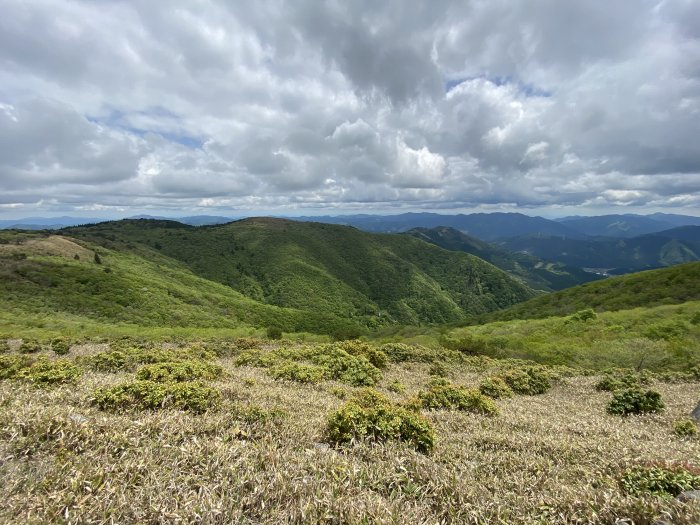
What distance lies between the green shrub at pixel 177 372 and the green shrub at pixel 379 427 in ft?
22.5

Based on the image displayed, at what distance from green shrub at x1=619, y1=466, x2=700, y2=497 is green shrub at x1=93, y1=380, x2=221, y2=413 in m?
8.58

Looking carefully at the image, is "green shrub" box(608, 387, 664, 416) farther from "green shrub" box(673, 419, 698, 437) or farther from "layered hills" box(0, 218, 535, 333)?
"layered hills" box(0, 218, 535, 333)

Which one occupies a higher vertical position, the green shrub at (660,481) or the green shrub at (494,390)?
the green shrub at (660,481)

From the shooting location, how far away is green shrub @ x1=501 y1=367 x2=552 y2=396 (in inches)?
719

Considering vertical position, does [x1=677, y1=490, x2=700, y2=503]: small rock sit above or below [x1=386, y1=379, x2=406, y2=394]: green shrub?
above

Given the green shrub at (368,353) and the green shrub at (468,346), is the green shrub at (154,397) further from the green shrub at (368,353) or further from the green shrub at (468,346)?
the green shrub at (468,346)

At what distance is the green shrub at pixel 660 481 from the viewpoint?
5113 millimetres

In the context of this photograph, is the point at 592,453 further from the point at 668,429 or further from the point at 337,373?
the point at 337,373

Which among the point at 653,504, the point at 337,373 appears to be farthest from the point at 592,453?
the point at 337,373

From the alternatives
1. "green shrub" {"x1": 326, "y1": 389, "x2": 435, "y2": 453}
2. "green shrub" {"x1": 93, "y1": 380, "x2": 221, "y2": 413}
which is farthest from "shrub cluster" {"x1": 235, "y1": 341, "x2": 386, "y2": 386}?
"green shrub" {"x1": 326, "y1": 389, "x2": 435, "y2": 453}

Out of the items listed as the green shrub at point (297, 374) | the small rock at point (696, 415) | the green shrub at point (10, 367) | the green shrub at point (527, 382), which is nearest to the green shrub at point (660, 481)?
the small rock at point (696, 415)

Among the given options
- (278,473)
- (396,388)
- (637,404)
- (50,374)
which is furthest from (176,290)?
(278,473)

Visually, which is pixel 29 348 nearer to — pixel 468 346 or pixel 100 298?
pixel 468 346

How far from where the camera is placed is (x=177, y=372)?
12.3 meters
